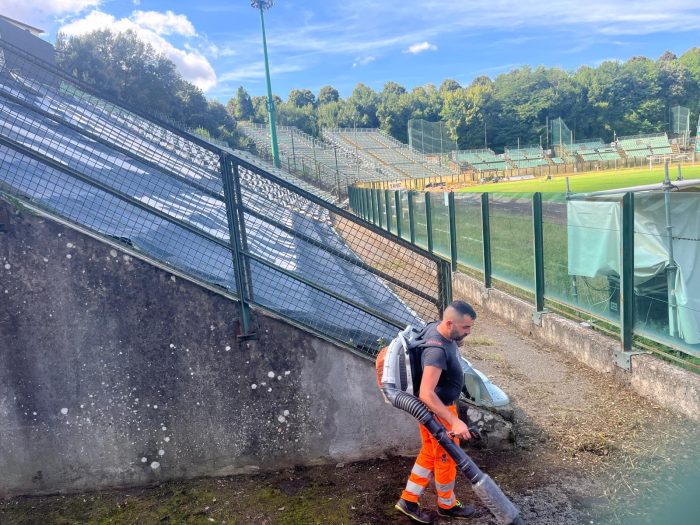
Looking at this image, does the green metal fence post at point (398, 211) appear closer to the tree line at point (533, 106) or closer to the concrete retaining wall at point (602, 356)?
the concrete retaining wall at point (602, 356)

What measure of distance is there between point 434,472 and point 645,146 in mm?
84362

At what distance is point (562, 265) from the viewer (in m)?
6.96

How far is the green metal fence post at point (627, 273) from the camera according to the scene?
5.32 metres

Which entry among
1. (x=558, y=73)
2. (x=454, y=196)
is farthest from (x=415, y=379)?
(x=558, y=73)

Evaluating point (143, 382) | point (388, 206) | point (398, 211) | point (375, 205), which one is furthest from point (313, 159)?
point (143, 382)

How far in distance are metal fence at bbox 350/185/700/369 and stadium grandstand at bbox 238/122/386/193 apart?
33.0 meters

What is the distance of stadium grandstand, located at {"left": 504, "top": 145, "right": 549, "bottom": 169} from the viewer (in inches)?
2894

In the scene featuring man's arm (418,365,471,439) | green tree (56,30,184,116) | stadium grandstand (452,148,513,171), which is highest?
green tree (56,30,184,116)

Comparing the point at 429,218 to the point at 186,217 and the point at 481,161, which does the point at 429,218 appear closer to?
the point at 186,217

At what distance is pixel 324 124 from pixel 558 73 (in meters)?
50.7

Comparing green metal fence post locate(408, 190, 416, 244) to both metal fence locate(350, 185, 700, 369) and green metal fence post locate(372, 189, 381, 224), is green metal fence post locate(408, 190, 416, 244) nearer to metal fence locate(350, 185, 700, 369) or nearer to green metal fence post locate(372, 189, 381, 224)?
metal fence locate(350, 185, 700, 369)

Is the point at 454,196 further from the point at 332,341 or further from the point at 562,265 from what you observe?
the point at 332,341

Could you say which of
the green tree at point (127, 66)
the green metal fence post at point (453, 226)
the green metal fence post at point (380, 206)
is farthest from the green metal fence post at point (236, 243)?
the green tree at point (127, 66)

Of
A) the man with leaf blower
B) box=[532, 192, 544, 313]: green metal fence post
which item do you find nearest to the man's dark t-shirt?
the man with leaf blower
